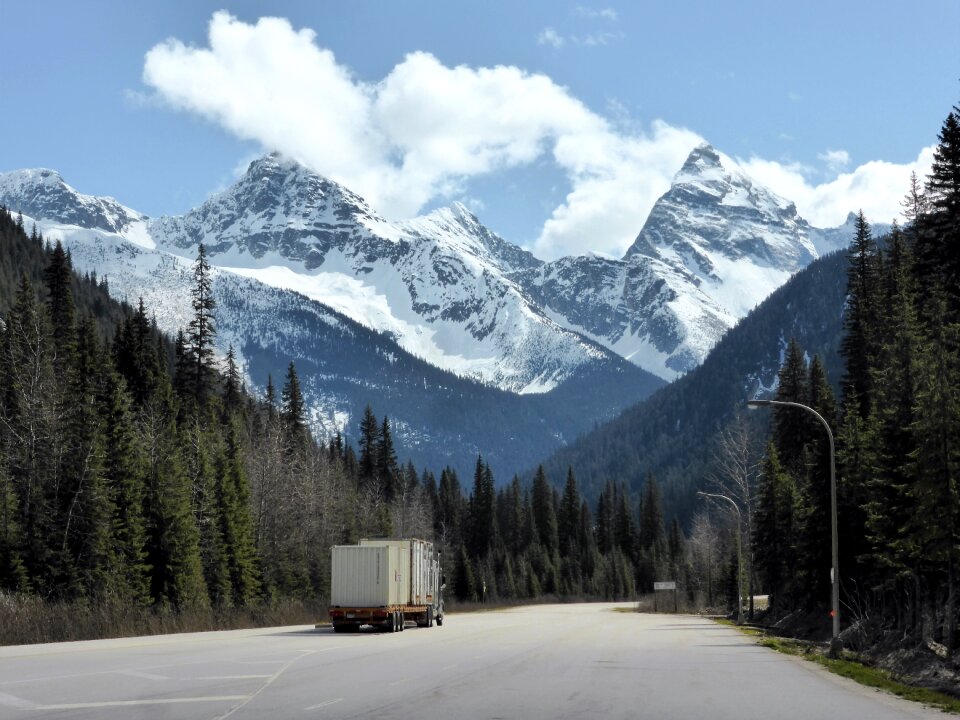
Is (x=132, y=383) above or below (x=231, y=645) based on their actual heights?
above

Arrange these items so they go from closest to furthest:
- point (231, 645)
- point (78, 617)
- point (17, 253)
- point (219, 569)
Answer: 1. point (231, 645)
2. point (78, 617)
3. point (219, 569)
4. point (17, 253)

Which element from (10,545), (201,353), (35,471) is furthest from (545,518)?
(10,545)

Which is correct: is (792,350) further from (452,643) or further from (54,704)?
(54,704)

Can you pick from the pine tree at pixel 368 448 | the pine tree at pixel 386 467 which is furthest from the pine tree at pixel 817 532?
the pine tree at pixel 368 448

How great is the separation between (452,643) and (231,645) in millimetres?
7590

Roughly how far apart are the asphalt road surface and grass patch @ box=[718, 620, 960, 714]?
0.50m

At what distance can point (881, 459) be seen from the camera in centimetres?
3809

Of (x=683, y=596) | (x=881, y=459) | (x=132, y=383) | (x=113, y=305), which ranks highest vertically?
(x=113, y=305)

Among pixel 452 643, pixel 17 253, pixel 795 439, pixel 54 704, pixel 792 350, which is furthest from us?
pixel 17 253

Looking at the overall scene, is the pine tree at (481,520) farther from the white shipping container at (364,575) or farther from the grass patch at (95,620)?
the white shipping container at (364,575)

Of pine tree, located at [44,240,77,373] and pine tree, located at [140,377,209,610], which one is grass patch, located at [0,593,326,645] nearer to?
pine tree, located at [140,377,209,610]

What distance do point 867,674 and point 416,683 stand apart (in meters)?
10.7

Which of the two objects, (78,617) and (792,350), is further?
(792,350)

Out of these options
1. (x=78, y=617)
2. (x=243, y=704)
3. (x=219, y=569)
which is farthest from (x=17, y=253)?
(x=243, y=704)
